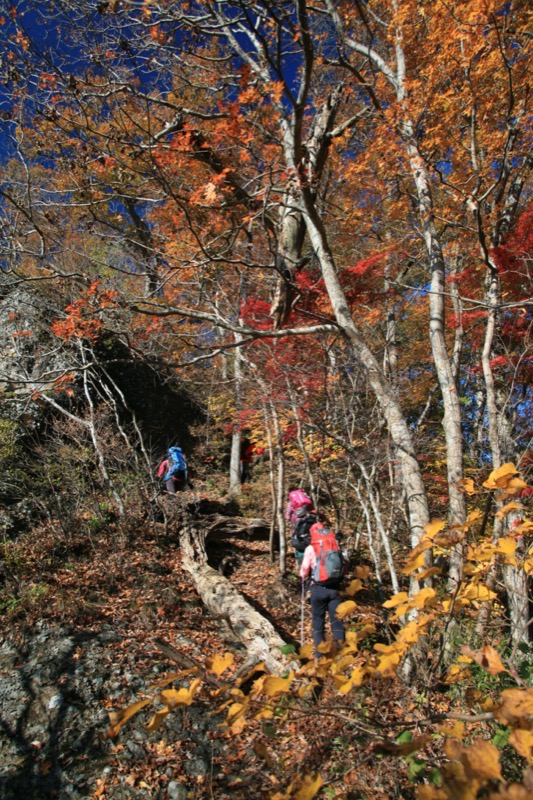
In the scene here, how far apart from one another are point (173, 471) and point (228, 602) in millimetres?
3149

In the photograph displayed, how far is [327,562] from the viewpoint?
4469mm

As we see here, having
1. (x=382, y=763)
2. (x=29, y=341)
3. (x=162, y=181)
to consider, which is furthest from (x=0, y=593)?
(x=29, y=341)

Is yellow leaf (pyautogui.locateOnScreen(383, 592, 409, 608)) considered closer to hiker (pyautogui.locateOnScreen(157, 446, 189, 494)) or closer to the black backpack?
the black backpack

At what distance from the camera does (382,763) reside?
2.53 metres

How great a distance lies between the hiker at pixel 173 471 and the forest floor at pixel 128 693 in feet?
4.37

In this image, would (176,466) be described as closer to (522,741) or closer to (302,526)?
(302,526)

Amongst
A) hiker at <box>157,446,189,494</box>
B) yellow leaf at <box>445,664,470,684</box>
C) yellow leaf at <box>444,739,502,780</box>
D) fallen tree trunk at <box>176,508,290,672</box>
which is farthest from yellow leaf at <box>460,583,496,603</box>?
hiker at <box>157,446,189,494</box>

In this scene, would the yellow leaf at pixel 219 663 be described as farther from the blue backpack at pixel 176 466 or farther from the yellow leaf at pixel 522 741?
the blue backpack at pixel 176 466

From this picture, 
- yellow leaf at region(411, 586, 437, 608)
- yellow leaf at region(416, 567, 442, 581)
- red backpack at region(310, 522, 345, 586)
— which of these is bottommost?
red backpack at region(310, 522, 345, 586)

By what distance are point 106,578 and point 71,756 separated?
2.58m

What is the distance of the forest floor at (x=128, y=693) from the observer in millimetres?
3307

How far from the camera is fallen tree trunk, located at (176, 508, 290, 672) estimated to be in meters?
4.76

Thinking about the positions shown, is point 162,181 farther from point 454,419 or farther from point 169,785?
point 169,785

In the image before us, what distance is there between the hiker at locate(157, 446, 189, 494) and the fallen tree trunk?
65 centimetres
